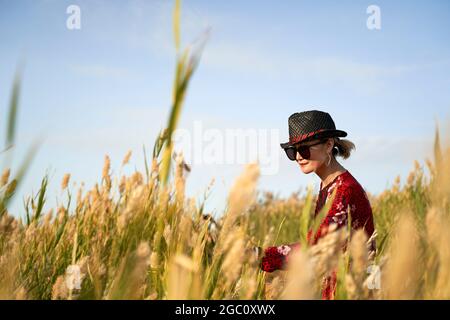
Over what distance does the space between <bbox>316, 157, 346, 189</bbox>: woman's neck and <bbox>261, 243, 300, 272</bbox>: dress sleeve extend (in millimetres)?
603

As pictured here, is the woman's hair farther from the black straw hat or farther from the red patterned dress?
the red patterned dress

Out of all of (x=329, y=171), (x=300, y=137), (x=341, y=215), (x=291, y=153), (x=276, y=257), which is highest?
(x=300, y=137)

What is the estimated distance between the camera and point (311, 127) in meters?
2.92

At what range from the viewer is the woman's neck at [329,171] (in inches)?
112

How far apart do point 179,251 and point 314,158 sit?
1580mm

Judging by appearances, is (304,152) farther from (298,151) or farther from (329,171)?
(329,171)

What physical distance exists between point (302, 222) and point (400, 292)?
0.27 meters

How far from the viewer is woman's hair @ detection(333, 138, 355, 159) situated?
3.12 metres

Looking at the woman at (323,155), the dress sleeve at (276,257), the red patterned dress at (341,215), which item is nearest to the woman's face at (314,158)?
the woman at (323,155)

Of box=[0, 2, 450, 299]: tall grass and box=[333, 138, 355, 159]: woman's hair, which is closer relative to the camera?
box=[0, 2, 450, 299]: tall grass

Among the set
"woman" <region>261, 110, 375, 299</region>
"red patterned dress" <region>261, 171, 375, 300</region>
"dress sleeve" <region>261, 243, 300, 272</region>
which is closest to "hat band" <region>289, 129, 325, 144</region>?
"woman" <region>261, 110, 375, 299</region>

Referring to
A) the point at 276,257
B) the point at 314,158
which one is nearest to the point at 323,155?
the point at 314,158

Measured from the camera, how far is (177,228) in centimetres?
182

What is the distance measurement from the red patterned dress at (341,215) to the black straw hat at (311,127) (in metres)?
0.27
